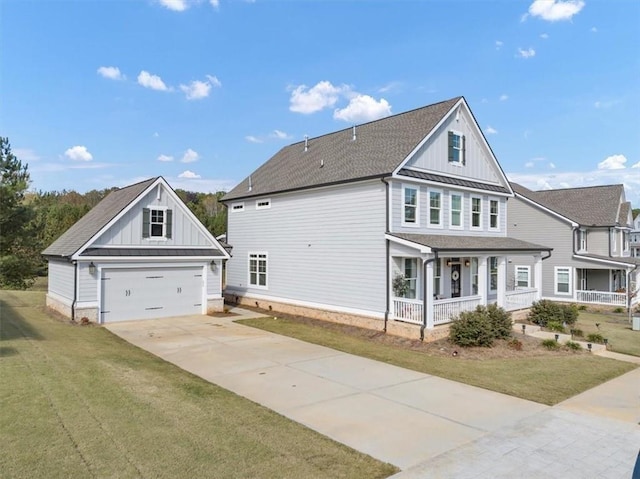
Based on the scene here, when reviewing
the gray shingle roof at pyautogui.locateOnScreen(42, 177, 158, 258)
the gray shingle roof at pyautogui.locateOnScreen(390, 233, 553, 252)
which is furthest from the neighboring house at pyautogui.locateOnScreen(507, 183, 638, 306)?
the gray shingle roof at pyautogui.locateOnScreen(42, 177, 158, 258)

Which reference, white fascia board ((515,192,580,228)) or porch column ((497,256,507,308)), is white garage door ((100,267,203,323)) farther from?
white fascia board ((515,192,580,228))

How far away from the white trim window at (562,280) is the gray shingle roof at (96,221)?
24.5 m

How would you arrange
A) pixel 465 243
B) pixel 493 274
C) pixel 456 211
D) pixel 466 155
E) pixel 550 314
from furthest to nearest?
1. pixel 493 274
2. pixel 466 155
3. pixel 456 211
4. pixel 550 314
5. pixel 465 243

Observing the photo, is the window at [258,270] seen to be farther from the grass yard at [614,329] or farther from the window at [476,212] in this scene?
the grass yard at [614,329]

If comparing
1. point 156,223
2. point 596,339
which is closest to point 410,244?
point 596,339

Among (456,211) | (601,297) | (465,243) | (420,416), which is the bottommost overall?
(420,416)

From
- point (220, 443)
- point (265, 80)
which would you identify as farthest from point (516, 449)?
point (265, 80)

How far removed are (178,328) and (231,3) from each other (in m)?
12.4

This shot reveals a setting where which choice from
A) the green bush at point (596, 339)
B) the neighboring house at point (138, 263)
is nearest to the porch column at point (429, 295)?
the green bush at point (596, 339)

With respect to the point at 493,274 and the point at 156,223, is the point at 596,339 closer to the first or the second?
the point at 493,274

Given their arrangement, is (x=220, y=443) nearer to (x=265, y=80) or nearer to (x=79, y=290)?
(x=79, y=290)

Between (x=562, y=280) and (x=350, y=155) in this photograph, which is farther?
(x=562, y=280)

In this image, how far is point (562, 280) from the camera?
92.0 feet

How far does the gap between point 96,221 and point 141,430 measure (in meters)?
14.6
